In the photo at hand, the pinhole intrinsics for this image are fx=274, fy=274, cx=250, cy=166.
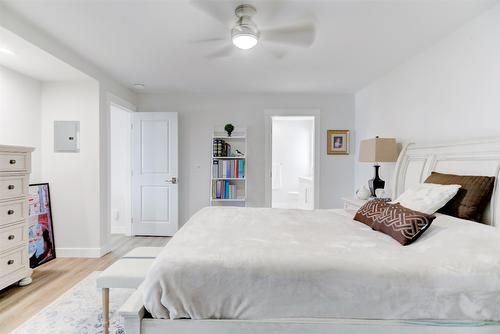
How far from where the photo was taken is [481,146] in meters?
1.96

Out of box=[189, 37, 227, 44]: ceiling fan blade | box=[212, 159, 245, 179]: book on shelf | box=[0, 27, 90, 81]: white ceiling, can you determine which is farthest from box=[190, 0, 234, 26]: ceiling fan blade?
box=[212, 159, 245, 179]: book on shelf

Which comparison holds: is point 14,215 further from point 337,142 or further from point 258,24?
point 337,142

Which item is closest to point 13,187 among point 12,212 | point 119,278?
point 12,212

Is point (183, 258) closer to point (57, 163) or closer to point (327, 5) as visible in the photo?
point (327, 5)

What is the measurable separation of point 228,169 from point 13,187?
2675 millimetres

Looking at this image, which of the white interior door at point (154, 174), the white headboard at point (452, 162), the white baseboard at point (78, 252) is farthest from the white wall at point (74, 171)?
the white headboard at point (452, 162)

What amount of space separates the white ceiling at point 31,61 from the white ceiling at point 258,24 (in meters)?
0.21

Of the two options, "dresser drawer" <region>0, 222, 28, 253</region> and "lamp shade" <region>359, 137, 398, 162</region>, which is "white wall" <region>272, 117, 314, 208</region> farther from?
"dresser drawer" <region>0, 222, 28, 253</region>

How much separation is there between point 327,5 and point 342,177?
3.13 meters

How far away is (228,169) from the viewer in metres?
4.47

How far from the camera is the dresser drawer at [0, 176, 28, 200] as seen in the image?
2416mm

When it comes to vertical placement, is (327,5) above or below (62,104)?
above

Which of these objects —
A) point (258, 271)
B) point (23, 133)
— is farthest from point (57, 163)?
point (258, 271)

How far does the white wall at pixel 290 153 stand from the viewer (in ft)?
24.9
